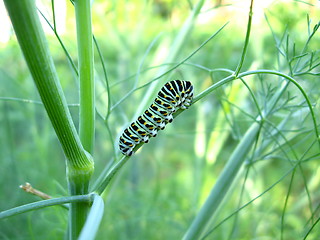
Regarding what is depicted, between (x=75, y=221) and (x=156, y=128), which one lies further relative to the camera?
(x=156, y=128)

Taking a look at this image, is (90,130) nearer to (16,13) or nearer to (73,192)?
(73,192)

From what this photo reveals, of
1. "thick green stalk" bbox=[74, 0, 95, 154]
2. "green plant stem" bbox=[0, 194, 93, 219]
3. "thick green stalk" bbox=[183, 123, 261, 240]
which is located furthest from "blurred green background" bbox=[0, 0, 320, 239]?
"green plant stem" bbox=[0, 194, 93, 219]

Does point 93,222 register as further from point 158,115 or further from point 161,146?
point 161,146

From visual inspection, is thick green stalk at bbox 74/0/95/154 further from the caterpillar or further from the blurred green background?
the blurred green background

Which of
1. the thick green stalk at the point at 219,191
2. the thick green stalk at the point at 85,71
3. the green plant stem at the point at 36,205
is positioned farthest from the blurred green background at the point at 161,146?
the green plant stem at the point at 36,205

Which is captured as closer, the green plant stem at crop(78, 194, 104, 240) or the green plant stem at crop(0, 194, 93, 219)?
the green plant stem at crop(78, 194, 104, 240)

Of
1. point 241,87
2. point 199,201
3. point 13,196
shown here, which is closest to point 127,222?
point 199,201
